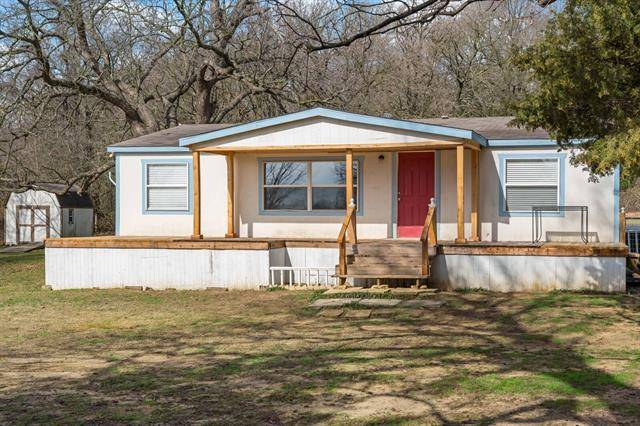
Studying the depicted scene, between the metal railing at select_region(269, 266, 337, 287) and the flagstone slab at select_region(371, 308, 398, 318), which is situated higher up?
the metal railing at select_region(269, 266, 337, 287)

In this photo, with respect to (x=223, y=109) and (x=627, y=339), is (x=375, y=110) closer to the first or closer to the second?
(x=223, y=109)

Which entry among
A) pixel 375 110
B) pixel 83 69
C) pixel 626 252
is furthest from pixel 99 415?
pixel 375 110

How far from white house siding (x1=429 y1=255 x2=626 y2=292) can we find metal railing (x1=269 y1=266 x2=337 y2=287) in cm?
201

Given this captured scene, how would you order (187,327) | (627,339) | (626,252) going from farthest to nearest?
(626,252), (187,327), (627,339)

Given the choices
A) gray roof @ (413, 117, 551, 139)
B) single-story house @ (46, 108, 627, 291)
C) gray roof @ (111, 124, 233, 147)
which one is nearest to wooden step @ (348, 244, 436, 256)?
single-story house @ (46, 108, 627, 291)

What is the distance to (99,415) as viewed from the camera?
21.5 feet

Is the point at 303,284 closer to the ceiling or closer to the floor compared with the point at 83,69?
closer to the floor

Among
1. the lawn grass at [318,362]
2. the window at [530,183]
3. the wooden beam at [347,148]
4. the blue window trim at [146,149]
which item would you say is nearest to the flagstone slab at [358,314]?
the lawn grass at [318,362]

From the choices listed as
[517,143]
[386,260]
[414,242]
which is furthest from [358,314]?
[517,143]

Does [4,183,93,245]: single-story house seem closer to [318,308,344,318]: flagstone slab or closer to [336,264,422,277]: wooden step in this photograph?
[336,264,422,277]: wooden step

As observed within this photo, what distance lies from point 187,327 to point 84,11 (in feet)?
45.2

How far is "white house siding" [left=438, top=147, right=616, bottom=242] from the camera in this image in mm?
16625

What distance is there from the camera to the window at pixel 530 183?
55.2 feet

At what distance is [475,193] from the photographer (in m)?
16.9
